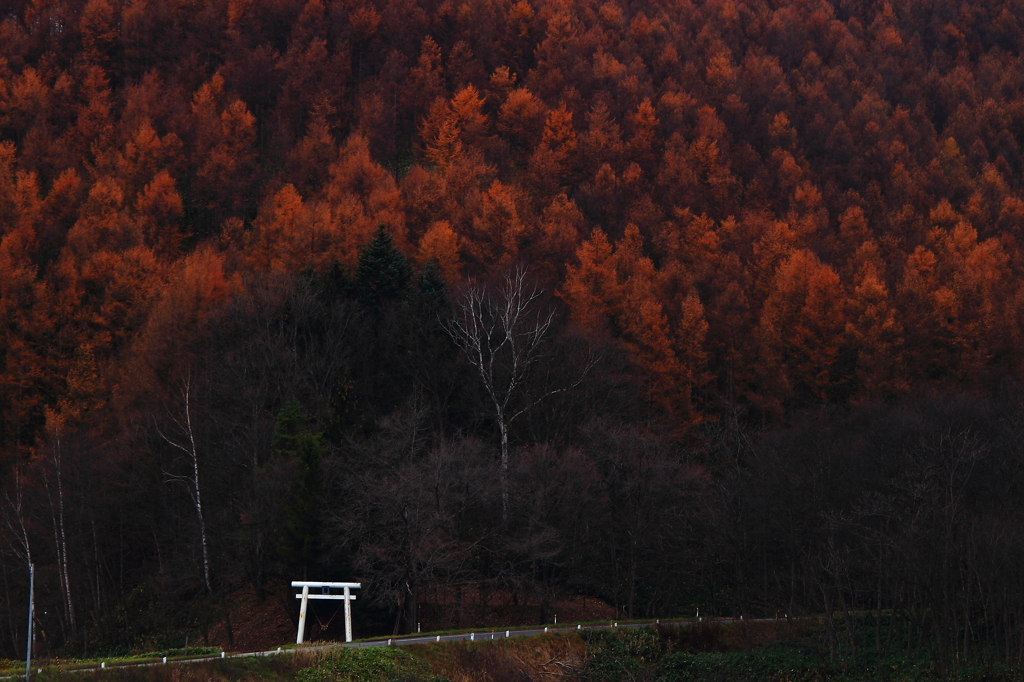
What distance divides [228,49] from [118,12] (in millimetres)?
13901

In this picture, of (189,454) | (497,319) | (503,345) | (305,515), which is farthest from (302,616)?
(497,319)

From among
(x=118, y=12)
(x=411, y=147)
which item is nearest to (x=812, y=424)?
(x=411, y=147)

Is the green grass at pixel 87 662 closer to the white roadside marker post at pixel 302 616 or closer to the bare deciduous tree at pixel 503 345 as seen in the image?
the white roadside marker post at pixel 302 616

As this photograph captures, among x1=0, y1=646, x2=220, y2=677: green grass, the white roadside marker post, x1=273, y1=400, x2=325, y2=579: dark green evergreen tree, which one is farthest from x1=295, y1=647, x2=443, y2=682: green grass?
x1=273, y1=400, x2=325, y2=579: dark green evergreen tree

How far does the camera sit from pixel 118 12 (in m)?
118

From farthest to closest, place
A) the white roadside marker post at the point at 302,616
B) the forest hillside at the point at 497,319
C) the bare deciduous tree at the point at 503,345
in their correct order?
the bare deciduous tree at the point at 503,345 < the forest hillside at the point at 497,319 < the white roadside marker post at the point at 302,616

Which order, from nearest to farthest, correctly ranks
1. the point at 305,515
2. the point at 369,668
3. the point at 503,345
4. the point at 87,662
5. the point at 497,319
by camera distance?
the point at 87,662 → the point at 369,668 → the point at 305,515 → the point at 503,345 → the point at 497,319

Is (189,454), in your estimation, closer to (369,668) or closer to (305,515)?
(305,515)

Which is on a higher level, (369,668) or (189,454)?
(189,454)

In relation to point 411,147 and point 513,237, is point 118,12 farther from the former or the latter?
point 513,237

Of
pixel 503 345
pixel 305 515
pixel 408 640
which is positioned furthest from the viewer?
pixel 503 345

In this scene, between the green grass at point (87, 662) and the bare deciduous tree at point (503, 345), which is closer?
the green grass at point (87, 662)

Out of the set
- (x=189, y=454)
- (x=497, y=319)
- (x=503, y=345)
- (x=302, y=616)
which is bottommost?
(x=302, y=616)

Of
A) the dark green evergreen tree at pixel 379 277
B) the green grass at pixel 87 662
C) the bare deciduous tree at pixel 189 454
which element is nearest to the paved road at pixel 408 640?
the green grass at pixel 87 662
